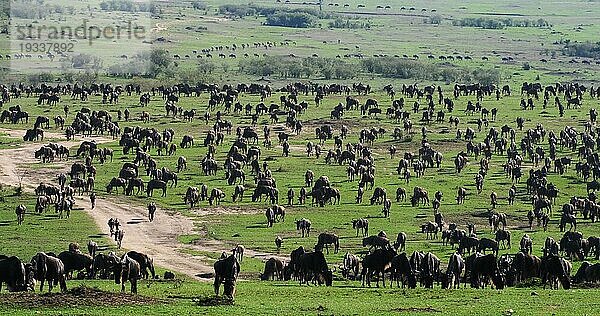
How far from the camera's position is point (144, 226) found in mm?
53812

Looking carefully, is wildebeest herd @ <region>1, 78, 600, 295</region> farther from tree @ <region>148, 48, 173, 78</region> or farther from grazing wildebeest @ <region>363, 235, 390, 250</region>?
tree @ <region>148, 48, 173, 78</region>

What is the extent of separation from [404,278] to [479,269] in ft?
8.66

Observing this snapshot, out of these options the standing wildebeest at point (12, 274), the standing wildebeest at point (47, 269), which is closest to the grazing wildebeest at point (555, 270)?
the standing wildebeest at point (47, 269)

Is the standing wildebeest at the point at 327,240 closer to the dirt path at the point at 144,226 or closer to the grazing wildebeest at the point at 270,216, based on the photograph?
the dirt path at the point at 144,226

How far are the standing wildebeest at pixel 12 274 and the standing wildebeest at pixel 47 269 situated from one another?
0.84m

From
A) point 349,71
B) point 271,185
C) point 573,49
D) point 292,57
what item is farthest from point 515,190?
point 573,49

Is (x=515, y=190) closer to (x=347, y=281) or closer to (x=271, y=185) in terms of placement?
(x=271, y=185)

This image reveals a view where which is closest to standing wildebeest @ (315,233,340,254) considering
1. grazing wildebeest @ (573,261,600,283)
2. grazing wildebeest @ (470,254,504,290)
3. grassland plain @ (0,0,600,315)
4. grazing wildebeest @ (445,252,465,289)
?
grassland plain @ (0,0,600,315)

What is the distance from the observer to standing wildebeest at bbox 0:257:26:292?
30047 millimetres

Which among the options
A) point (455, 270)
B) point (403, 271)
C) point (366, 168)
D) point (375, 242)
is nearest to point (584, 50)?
point (366, 168)

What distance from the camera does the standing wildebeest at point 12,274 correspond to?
98.6 feet

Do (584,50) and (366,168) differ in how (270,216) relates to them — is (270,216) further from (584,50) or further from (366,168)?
(584,50)

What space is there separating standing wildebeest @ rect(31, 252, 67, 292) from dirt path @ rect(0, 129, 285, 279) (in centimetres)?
1027

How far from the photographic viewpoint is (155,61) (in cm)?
14525
